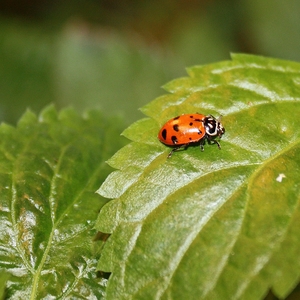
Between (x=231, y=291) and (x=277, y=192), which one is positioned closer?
(x=231, y=291)

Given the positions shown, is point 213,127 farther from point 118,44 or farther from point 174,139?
point 118,44

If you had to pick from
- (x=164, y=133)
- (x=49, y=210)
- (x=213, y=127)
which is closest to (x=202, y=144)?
(x=213, y=127)

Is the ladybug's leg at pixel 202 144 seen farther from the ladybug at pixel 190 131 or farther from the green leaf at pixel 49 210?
the green leaf at pixel 49 210

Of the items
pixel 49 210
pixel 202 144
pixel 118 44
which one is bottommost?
pixel 49 210

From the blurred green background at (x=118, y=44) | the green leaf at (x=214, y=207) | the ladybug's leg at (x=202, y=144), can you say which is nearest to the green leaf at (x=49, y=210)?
the green leaf at (x=214, y=207)

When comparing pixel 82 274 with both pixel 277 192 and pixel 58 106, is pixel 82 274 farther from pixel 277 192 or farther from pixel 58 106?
pixel 58 106

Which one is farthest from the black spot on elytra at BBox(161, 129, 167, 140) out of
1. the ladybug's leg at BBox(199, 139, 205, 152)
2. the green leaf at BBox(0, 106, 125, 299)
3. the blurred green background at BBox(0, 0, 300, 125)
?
the blurred green background at BBox(0, 0, 300, 125)

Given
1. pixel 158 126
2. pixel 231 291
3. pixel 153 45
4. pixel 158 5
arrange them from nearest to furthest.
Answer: pixel 231 291, pixel 158 126, pixel 153 45, pixel 158 5

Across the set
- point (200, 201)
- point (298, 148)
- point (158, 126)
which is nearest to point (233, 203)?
point (200, 201)
